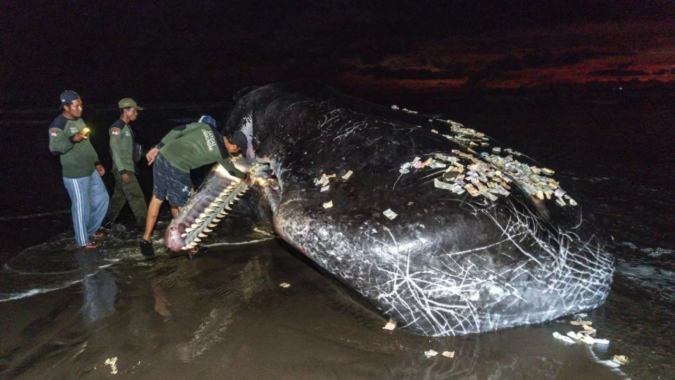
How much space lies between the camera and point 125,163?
7.14m

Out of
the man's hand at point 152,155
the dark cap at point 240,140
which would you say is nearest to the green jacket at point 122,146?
the man's hand at point 152,155

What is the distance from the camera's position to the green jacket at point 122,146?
6.93 metres

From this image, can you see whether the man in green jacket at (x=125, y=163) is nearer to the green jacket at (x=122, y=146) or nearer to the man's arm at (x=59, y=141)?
the green jacket at (x=122, y=146)

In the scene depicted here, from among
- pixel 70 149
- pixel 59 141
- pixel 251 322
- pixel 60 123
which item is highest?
pixel 60 123

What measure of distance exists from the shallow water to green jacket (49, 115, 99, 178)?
3.34ft

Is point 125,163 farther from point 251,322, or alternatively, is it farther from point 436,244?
point 436,244

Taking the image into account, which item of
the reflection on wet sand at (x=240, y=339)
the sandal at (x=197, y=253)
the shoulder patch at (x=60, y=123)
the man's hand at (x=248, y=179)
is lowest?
the sandal at (x=197, y=253)

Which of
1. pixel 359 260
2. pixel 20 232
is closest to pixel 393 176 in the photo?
pixel 359 260

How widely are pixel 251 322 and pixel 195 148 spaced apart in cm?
259

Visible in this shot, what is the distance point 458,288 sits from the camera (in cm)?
392

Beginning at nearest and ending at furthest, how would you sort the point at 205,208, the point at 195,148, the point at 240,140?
the point at 240,140 → the point at 205,208 → the point at 195,148

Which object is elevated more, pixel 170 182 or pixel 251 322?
pixel 170 182

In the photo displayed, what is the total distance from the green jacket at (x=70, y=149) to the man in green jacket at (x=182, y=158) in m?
1.00

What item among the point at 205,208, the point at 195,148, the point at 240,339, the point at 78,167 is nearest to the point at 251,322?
the point at 240,339
